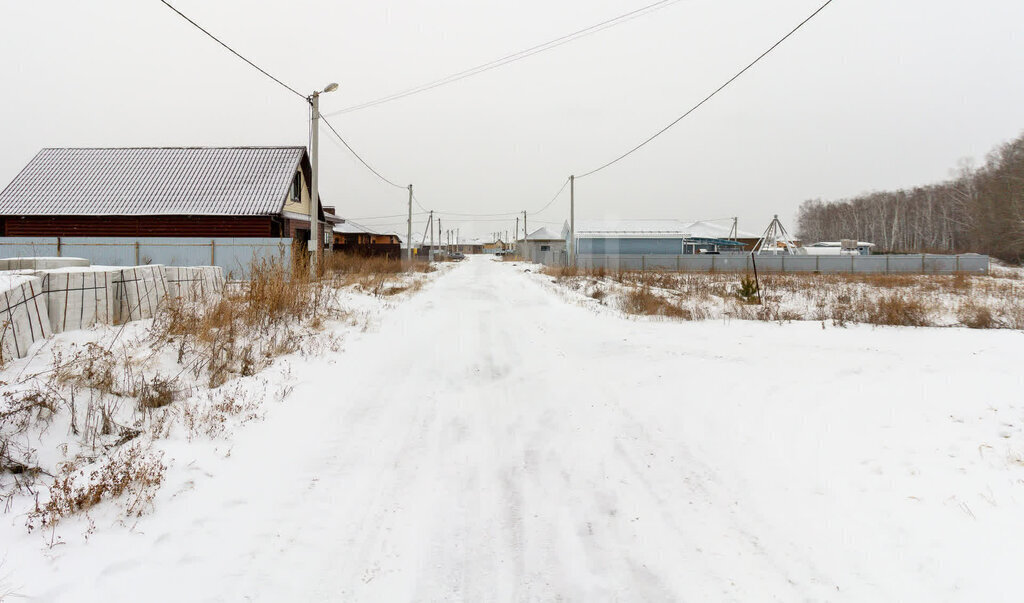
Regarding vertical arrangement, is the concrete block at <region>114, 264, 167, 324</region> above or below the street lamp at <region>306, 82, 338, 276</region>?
below

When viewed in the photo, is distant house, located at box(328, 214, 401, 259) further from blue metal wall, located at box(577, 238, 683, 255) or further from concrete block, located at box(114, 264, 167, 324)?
concrete block, located at box(114, 264, 167, 324)

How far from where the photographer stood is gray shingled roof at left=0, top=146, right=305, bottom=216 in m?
23.5

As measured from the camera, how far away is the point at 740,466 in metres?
4.10

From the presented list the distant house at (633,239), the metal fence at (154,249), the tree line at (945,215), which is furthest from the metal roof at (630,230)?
the metal fence at (154,249)

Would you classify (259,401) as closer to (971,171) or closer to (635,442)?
(635,442)

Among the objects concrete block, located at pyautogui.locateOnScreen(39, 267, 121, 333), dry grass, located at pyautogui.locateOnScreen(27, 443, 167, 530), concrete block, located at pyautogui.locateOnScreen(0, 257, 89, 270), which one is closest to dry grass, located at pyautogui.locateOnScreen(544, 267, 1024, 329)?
concrete block, located at pyautogui.locateOnScreen(39, 267, 121, 333)

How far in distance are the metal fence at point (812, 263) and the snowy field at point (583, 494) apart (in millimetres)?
28756

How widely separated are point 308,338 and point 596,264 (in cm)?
3085

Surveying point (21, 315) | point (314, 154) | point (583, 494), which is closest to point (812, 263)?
point (314, 154)

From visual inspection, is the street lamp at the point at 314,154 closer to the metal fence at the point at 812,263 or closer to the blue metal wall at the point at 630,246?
the metal fence at the point at 812,263

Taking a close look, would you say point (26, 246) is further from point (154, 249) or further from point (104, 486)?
point (104, 486)

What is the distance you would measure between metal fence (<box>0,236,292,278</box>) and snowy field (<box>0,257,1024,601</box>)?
17.6 metres

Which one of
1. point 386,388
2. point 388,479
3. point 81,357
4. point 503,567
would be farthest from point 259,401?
point 503,567

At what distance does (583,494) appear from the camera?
3602 mm
